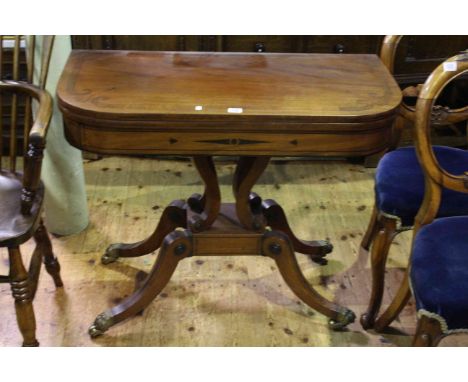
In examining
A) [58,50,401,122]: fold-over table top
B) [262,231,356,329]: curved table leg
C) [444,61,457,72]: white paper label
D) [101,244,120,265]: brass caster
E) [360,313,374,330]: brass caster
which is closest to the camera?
[444,61,457,72]: white paper label

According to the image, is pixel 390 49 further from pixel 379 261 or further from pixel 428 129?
pixel 379 261

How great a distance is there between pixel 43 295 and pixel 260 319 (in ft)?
2.51

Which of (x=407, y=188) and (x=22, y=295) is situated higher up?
(x=407, y=188)

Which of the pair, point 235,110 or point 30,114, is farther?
point 30,114

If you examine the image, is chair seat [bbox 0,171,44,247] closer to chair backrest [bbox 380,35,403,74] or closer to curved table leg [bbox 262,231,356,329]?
curved table leg [bbox 262,231,356,329]

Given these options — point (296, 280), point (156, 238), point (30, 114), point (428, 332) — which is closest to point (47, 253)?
point (156, 238)

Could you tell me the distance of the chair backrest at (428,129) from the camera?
1.39m

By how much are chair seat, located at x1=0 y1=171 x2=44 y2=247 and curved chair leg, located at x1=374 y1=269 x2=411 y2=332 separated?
1074 mm

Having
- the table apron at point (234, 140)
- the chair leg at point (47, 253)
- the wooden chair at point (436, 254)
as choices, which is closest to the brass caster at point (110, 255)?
the chair leg at point (47, 253)

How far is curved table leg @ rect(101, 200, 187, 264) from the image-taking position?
203 centimetres

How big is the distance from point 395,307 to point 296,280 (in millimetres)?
319

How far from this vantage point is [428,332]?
144cm

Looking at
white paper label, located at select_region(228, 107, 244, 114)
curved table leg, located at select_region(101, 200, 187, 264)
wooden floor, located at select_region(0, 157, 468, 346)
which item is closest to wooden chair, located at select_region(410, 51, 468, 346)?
white paper label, located at select_region(228, 107, 244, 114)

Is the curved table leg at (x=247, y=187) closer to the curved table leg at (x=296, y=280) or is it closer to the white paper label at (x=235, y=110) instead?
the curved table leg at (x=296, y=280)
